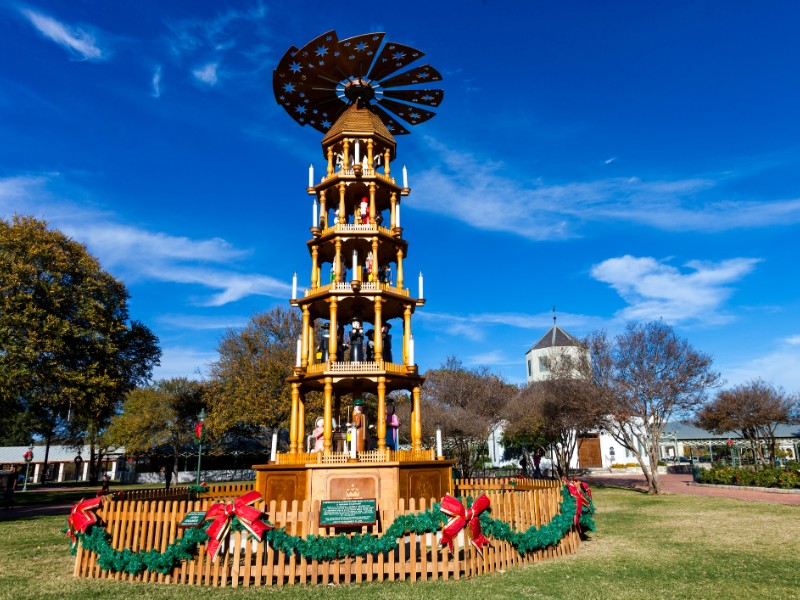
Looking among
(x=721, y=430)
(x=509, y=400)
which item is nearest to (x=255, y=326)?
(x=509, y=400)

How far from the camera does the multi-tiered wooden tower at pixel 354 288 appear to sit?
13.9m

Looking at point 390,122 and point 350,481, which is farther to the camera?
point 390,122

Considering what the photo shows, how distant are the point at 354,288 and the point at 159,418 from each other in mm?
43823

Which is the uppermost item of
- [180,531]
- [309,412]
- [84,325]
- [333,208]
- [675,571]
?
[333,208]

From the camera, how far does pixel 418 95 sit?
19250 mm

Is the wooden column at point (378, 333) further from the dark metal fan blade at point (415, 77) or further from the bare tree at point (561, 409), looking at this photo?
the bare tree at point (561, 409)

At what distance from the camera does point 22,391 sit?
2564 centimetres

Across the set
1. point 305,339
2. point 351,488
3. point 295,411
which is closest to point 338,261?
point 305,339

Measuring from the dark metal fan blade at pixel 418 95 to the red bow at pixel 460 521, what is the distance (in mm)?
14584

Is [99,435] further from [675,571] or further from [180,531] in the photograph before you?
[675,571]

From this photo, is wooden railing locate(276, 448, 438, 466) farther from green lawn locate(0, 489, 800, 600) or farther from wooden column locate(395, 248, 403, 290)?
wooden column locate(395, 248, 403, 290)

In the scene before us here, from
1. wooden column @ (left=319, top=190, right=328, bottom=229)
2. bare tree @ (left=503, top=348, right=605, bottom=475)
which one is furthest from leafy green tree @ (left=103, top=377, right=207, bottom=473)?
wooden column @ (left=319, top=190, right=328, bottom=229)

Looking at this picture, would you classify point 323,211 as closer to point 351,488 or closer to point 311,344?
point 311,344

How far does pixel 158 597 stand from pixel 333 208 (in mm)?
13362
